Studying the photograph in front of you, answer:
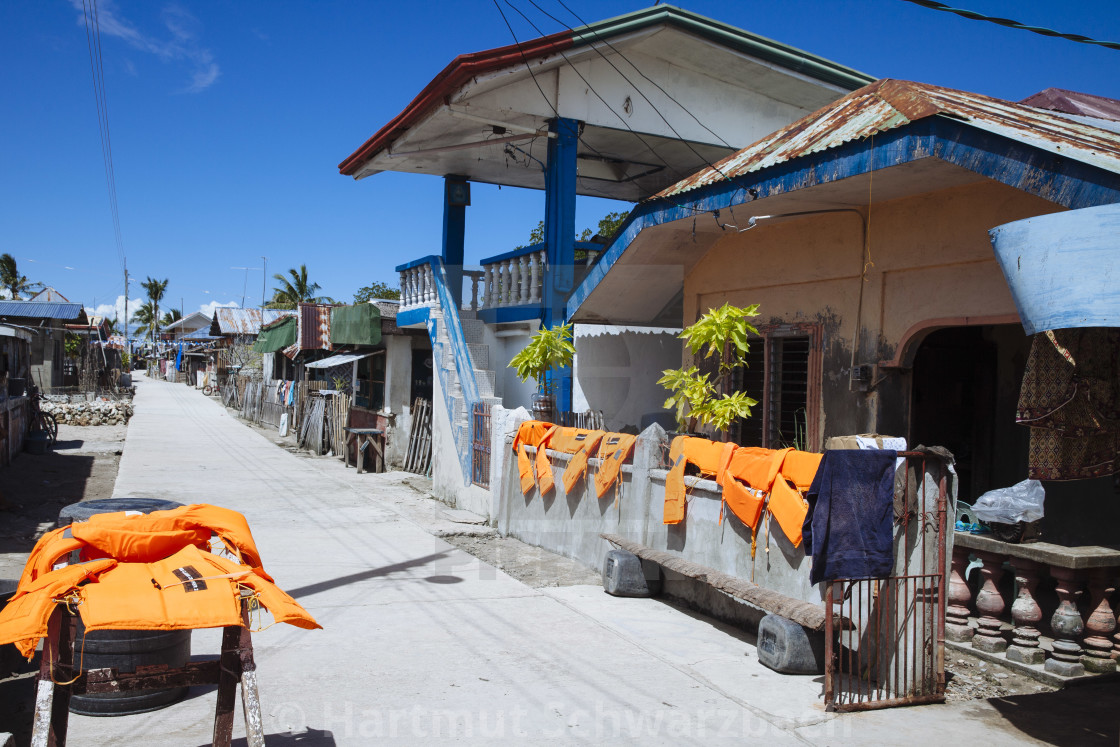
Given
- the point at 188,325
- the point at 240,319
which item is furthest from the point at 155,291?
the point at 240,319

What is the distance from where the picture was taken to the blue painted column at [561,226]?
40.5 ft

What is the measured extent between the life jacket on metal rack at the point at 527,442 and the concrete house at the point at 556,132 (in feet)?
4.82

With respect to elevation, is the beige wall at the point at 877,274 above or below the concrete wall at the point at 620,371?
above

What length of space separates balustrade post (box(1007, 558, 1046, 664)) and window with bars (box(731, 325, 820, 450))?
2738mm

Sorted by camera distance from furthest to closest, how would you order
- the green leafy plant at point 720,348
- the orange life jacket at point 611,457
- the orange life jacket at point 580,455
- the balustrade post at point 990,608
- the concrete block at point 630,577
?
the orange life jacket at point 580,455 → the orange life jacket at point 611,457 → the green leafy plant at point 720,348 → the concrete block at point 630,577 → the balustrade post at point 990,608

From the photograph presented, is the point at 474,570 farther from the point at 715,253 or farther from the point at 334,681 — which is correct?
the point at 715,253

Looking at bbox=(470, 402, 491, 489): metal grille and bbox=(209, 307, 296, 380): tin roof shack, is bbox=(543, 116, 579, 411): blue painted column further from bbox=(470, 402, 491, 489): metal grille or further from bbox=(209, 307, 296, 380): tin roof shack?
bbox=(209, 307, 296, 380): tin roof shack

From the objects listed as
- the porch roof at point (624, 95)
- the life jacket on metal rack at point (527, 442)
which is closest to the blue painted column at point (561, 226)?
the porch roof at point (624, 95)

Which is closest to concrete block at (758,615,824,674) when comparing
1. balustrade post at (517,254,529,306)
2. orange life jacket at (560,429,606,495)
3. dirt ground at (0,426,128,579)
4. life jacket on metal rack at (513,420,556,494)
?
orange life jacket at (560,429,606,495)

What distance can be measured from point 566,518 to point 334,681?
459 cm

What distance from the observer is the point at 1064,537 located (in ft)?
26.8

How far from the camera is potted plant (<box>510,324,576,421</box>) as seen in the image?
11070mm

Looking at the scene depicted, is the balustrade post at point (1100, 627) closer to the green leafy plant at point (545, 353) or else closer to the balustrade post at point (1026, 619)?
the balustrade post at point (1026, 619)

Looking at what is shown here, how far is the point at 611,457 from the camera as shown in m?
8.83
